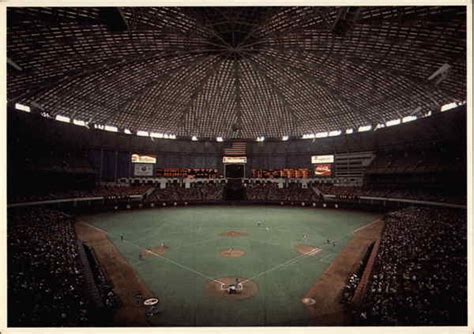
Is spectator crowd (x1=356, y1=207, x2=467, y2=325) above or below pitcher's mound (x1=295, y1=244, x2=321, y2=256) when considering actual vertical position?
above

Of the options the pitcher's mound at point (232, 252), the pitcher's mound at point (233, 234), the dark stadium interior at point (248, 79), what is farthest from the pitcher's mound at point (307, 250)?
the pitcher's mound at point (233, 234)

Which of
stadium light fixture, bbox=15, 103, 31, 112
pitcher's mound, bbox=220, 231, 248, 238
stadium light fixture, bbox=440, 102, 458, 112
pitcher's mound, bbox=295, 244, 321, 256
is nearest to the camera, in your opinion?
pitcher's mound, bbox=295, 244, 321, 256

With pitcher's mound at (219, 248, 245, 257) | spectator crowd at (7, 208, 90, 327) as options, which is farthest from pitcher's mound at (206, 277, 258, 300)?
spectator crowd at (7, 208, 90, 327)

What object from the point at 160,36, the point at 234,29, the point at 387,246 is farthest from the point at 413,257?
the point at 160,36

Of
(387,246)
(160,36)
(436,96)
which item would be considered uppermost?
(160,36)

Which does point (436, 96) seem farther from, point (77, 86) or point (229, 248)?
point (77, 86)

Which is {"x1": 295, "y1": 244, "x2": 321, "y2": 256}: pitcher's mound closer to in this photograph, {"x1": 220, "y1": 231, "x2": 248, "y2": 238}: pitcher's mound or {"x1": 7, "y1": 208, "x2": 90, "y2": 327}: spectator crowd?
{"x1": 220, "y1": 231, "x2": 248, "y2": 238}: pitcher's mound
